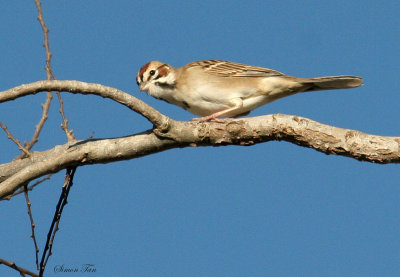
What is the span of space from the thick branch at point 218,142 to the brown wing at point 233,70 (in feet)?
6.37

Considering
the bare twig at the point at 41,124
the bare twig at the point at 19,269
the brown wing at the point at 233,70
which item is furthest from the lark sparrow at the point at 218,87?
the bare twig at the point at 19,269

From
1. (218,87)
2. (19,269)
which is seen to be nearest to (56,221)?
(19,269)

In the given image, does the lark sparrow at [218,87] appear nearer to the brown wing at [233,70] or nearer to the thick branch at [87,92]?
the brown wing at [233,70]

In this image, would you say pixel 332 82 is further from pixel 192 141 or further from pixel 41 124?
pixel 41 124

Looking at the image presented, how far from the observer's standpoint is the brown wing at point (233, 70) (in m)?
6.94

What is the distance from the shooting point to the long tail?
20.9 feet

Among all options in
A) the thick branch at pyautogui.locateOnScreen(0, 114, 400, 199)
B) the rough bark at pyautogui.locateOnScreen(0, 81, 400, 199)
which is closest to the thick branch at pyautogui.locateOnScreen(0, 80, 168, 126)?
the rough bark at pyautogui.locateOnScreen(0, 81, 400, 199)

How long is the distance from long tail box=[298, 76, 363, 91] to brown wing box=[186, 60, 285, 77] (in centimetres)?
40

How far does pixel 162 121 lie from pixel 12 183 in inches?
55.3

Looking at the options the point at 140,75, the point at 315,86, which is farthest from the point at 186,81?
the point at 315,86

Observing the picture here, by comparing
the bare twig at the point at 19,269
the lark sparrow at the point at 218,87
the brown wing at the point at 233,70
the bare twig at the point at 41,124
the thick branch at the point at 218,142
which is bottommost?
the bare twig at the point at 19,269

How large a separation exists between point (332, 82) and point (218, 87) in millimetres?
1411

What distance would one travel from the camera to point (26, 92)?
419 centimetres

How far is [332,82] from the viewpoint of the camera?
647 centimetres
